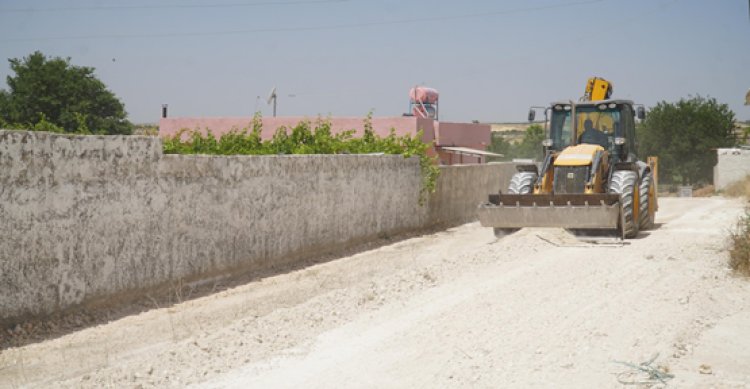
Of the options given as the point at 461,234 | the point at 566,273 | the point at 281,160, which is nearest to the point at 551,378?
the point at 566,273

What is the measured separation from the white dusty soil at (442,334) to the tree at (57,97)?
33.8 metres

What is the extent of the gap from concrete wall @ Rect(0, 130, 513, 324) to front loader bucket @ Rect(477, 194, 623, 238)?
2.98 m

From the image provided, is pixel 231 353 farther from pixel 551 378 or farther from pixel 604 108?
pixel 604 108

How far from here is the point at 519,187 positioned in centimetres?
1653

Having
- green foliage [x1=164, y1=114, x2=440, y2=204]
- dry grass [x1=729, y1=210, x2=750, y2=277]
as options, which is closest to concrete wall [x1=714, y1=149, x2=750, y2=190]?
green foliage [x1=164, y1=114, x2=440, y2=204]

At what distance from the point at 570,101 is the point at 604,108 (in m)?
→ 0.75

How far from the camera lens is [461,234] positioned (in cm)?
1945

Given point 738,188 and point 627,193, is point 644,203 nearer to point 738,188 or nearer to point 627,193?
point 627,193

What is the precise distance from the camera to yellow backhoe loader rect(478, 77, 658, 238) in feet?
48.8

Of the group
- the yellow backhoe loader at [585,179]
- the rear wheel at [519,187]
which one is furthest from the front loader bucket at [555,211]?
the rear wheel at [519,187]

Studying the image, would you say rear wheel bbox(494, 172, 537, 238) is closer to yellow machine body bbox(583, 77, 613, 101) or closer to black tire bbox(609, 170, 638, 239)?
black tire bbox(609, 170, 638, 239)

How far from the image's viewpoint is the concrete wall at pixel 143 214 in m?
8.81

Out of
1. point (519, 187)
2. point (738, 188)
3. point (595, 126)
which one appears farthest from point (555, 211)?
point (738, 188)

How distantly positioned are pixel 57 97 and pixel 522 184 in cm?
3387
